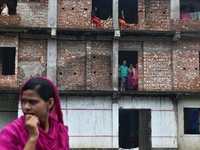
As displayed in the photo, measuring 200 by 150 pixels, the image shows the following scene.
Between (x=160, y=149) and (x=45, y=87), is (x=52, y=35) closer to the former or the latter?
(x=160, y=149)

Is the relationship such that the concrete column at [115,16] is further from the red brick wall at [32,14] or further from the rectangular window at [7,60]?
the rectangular window at [7,60]

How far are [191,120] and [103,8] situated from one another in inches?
271

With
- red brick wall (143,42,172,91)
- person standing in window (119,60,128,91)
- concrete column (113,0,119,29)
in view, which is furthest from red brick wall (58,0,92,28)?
red brick wall (143,42,172,91)

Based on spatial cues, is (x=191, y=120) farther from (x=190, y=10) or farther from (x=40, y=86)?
(x=40, y=86)

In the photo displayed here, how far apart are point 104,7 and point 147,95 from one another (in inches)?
212

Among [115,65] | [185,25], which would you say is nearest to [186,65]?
[185,25]

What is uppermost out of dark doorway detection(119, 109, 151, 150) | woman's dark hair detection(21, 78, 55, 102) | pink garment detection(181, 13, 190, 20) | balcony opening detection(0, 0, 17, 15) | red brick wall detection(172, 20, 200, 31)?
balcony opening detection(0, 0, 17, 15)

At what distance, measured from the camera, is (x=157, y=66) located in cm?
1658

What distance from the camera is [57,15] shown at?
16391 mm

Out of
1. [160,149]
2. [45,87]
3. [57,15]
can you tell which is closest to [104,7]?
[57,15]

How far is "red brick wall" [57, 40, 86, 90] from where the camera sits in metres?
16.2

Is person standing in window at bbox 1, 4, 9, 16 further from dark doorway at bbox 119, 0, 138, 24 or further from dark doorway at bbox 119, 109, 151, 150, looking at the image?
dark doorway at bbox 119, 109, 151, 150

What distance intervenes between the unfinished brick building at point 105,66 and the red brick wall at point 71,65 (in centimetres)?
4

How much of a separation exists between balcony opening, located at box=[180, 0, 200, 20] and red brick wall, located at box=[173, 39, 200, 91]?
4.46 ft
